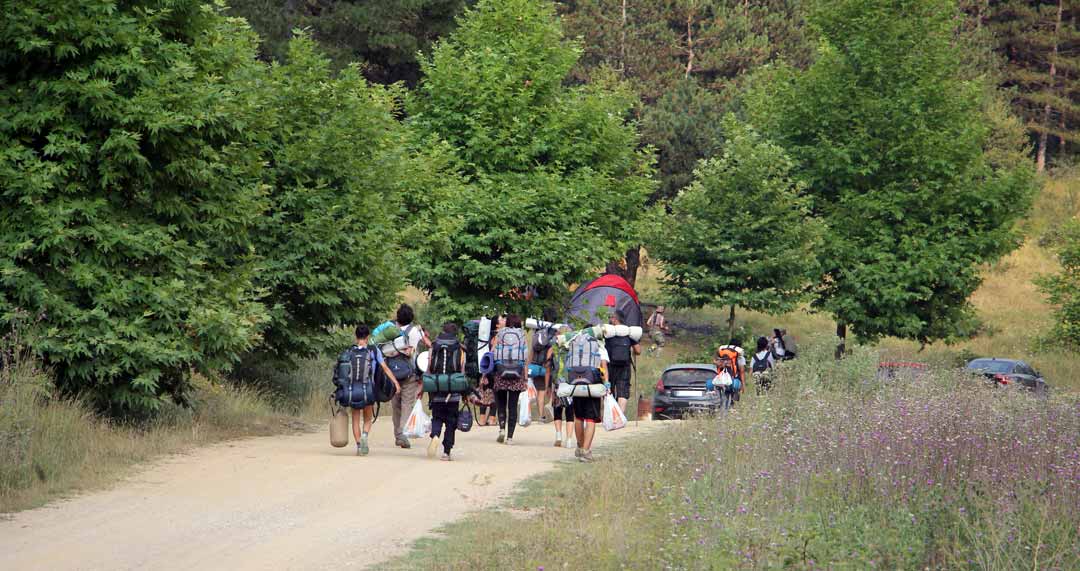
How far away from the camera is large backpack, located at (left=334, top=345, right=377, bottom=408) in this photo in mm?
16062

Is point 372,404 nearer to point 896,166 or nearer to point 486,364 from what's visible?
point 486,364

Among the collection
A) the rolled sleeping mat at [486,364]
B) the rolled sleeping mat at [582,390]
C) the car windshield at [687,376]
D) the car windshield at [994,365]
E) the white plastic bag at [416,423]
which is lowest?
the car windshield at [994,365]

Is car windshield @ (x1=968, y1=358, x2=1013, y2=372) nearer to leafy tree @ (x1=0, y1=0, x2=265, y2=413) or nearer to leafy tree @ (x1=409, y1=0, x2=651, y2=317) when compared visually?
leafy tree @ (x1=409, y1=0, x2=651, y2=317)

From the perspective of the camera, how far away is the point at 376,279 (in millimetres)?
22672

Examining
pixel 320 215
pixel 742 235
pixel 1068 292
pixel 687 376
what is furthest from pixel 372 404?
pixel 1068 292

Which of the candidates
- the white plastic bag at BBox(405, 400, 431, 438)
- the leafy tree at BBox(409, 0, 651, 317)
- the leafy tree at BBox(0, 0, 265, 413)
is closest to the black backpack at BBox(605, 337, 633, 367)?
the white plastic bag at BBox(405, 400, 431, 438)

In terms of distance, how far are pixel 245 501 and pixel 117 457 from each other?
2.88 m

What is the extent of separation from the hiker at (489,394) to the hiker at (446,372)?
8.31 feet

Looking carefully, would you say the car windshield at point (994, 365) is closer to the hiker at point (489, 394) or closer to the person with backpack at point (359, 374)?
the hiker at point (489, 394)

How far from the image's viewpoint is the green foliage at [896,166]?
39562mm

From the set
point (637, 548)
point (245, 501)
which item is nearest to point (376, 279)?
point (245, 501)

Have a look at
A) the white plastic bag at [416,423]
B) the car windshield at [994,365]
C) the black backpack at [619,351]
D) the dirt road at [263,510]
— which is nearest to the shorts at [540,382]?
the black backpack at [619,351]

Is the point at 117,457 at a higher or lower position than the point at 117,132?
lower

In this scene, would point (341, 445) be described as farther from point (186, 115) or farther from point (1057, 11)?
point (1057, 11)
